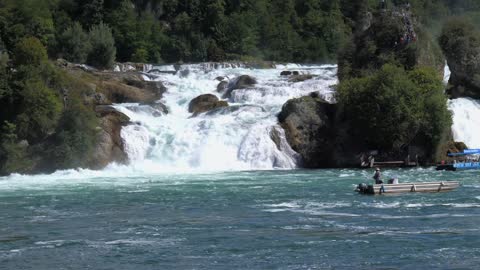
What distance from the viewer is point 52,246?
3688 cm

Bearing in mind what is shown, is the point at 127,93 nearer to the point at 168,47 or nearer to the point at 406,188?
the point at 406,188

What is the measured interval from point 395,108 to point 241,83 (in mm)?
16804

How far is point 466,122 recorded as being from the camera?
267ft

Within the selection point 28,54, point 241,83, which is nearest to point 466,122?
point 241,83

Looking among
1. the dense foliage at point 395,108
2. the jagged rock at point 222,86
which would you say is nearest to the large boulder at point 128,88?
the jagged rock at point 222,86

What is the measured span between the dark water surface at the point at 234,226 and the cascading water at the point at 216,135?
11708mm

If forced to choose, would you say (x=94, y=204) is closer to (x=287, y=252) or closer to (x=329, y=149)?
(x=287, y=252)

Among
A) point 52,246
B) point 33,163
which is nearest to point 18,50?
point 33,163

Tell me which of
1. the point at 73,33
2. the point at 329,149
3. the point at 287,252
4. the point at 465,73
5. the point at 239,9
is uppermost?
the point at 239,9

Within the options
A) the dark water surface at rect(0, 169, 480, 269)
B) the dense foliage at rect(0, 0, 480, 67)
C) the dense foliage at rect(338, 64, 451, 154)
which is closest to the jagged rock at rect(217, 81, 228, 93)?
the dense foliage at rect(338, 64, 451, 154)

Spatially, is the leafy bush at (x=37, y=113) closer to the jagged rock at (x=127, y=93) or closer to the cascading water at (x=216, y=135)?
the cascading water at (x=216, y=135)

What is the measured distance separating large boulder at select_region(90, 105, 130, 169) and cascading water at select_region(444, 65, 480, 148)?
28.9 m

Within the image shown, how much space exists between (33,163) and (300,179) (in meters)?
21.1

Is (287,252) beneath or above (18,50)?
beneath
